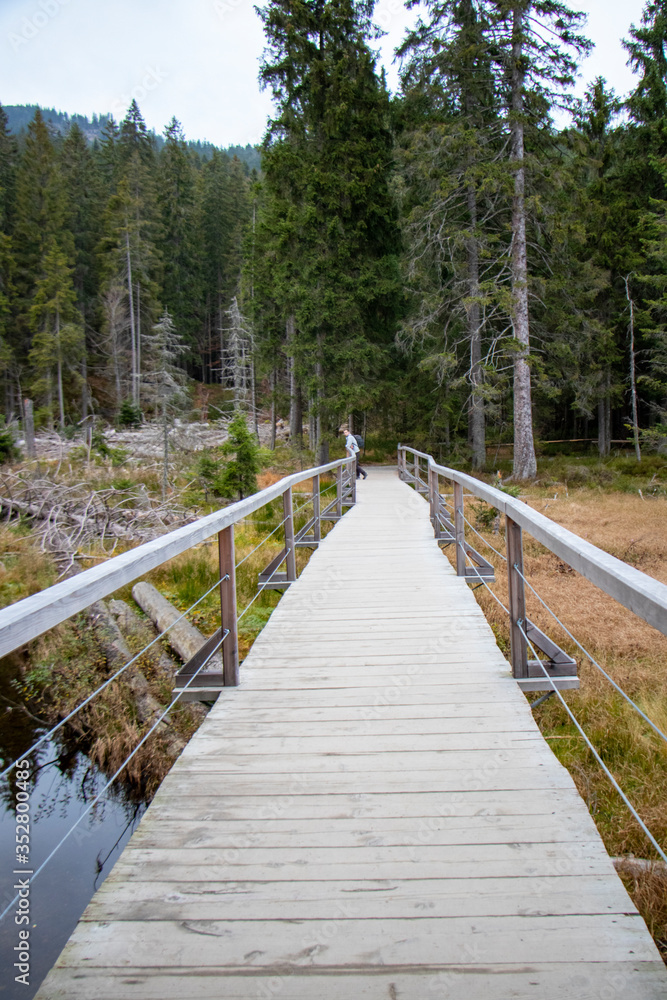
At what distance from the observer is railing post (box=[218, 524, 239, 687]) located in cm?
336

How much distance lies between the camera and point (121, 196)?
37.3 m

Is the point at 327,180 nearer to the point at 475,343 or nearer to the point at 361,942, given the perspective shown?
the point at 475,343

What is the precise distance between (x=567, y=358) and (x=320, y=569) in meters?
15.7

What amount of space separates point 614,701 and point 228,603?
3.39m

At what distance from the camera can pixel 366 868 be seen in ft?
6.40

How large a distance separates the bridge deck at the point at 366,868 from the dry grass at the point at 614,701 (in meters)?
0.88

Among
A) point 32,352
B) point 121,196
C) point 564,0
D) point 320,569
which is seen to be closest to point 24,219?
point 121,196

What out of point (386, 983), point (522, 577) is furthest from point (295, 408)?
point (386, 983)

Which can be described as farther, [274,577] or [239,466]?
[239,466]

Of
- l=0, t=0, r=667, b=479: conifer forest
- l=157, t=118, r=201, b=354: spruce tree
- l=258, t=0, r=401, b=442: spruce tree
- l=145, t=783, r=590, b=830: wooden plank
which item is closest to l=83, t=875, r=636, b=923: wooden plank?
l=145, t=783, r=590, b=830: wooden plank

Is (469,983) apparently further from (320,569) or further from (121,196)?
(121,196)

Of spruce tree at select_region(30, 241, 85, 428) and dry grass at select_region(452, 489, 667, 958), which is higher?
spruce tree at select_region(30, 241, 85, 428)

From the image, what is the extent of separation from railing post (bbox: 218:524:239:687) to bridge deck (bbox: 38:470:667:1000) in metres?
0.14

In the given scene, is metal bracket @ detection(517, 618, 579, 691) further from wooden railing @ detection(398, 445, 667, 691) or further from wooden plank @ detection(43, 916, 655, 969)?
wooden plank @ detection(43, 916, 655, 969)
